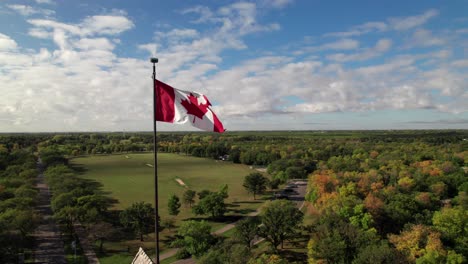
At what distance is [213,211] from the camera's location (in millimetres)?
50875

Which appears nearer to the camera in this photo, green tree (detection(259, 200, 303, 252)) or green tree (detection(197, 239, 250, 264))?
green tree (detection(197, 239, 250, 264))

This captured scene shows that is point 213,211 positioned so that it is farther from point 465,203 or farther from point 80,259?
point 465,203

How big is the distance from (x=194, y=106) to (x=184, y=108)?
493 mm

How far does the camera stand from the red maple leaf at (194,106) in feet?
42.9

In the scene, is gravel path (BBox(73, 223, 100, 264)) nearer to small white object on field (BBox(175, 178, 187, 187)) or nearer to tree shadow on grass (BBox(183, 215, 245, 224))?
tree shadow on grass (BBox(183, 215, 245, 224))

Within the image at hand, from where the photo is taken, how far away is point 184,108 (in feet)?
42.7

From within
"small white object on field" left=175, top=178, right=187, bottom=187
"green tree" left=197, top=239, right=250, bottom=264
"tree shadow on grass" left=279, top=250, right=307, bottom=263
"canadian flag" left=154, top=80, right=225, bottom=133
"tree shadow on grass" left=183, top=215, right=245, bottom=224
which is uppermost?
"canadian flag" left=154, top=80, right=225, bottom=133

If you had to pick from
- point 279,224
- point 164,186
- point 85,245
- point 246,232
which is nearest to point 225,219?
point 246,232

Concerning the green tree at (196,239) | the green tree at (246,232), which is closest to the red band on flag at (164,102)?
the green tree at (196,239)

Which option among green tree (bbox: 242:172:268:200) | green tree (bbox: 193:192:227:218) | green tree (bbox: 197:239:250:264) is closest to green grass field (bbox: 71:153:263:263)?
green tree (bbox: 193:192:227:218)

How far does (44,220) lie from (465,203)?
217ft

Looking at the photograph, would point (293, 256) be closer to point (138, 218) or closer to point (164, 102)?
point (138, 218)

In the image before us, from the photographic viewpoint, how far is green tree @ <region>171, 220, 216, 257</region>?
34562 mm

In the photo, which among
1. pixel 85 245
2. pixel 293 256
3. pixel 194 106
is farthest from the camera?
pixel 85 245
